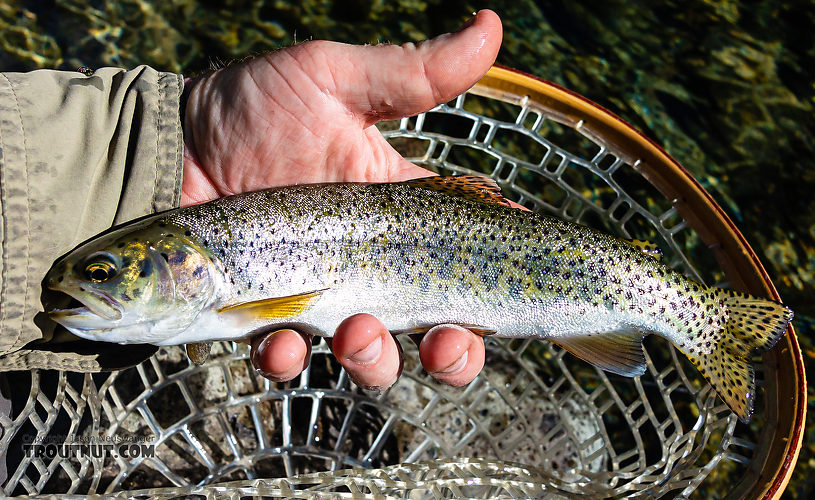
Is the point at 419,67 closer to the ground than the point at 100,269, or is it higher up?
higher up

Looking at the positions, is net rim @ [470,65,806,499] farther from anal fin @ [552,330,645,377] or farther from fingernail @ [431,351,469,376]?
fingernail @ [431,351,469,376]

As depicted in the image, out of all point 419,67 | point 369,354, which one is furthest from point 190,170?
point 369,354

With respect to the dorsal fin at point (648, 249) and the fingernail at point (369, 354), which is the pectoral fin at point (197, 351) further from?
the dorsal fin at point (648, 249)

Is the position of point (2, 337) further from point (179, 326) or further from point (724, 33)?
point (724, 33)

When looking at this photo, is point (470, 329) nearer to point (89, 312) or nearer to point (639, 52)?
point (89, 312)

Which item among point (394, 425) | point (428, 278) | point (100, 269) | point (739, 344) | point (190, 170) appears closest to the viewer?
point (100, 269)

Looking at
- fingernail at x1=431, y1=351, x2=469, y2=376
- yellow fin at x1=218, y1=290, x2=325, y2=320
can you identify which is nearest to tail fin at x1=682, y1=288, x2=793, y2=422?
fingernail at x1=431, y1=351, x2=469, y2=376

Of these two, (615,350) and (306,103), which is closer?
(615,350)

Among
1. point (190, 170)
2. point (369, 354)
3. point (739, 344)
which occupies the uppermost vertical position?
point (739, 344)
